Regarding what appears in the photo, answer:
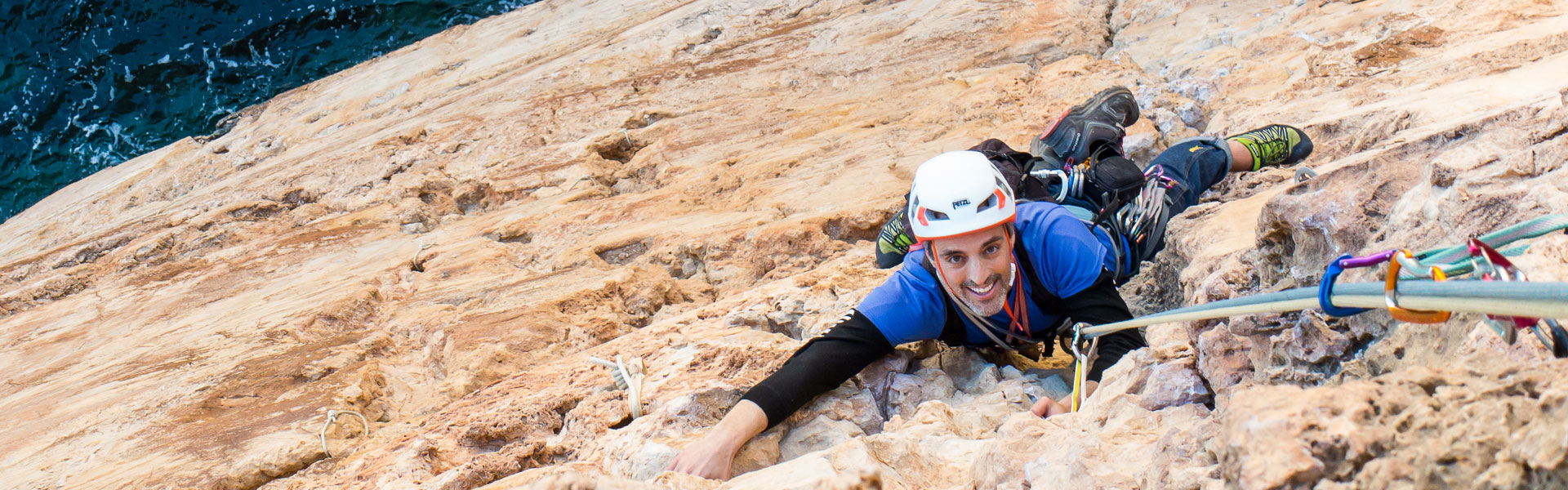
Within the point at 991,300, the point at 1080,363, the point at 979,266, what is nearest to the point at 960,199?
the point at 979,266

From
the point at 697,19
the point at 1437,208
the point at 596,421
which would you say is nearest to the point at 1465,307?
the point at 1437,208

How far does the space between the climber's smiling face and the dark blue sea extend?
11589mm

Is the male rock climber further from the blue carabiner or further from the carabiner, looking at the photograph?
the carabiner

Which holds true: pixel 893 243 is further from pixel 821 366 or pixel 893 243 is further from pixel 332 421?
pixel 332 421

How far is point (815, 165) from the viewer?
20.4ft

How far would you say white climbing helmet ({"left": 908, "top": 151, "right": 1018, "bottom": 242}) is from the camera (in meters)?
3.23

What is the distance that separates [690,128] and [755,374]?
13.5 ft

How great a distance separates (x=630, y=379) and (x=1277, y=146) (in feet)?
10.9

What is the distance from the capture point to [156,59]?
13047 millimetres

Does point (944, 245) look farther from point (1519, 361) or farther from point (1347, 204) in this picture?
point (1519, 361)

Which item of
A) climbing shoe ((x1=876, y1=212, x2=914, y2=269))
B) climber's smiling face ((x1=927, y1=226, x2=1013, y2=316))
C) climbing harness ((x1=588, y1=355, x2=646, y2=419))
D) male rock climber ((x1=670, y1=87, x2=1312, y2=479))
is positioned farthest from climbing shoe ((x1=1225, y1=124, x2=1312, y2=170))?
climbing harness ((x1=588, y1=355, x2=646, y2=419))

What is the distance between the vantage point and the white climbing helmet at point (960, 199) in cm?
323

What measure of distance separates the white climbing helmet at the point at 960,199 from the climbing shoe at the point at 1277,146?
6.17 feet

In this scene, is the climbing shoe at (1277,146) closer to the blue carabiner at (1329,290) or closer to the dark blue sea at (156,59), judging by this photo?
the blue carabiner at (1329,290)
